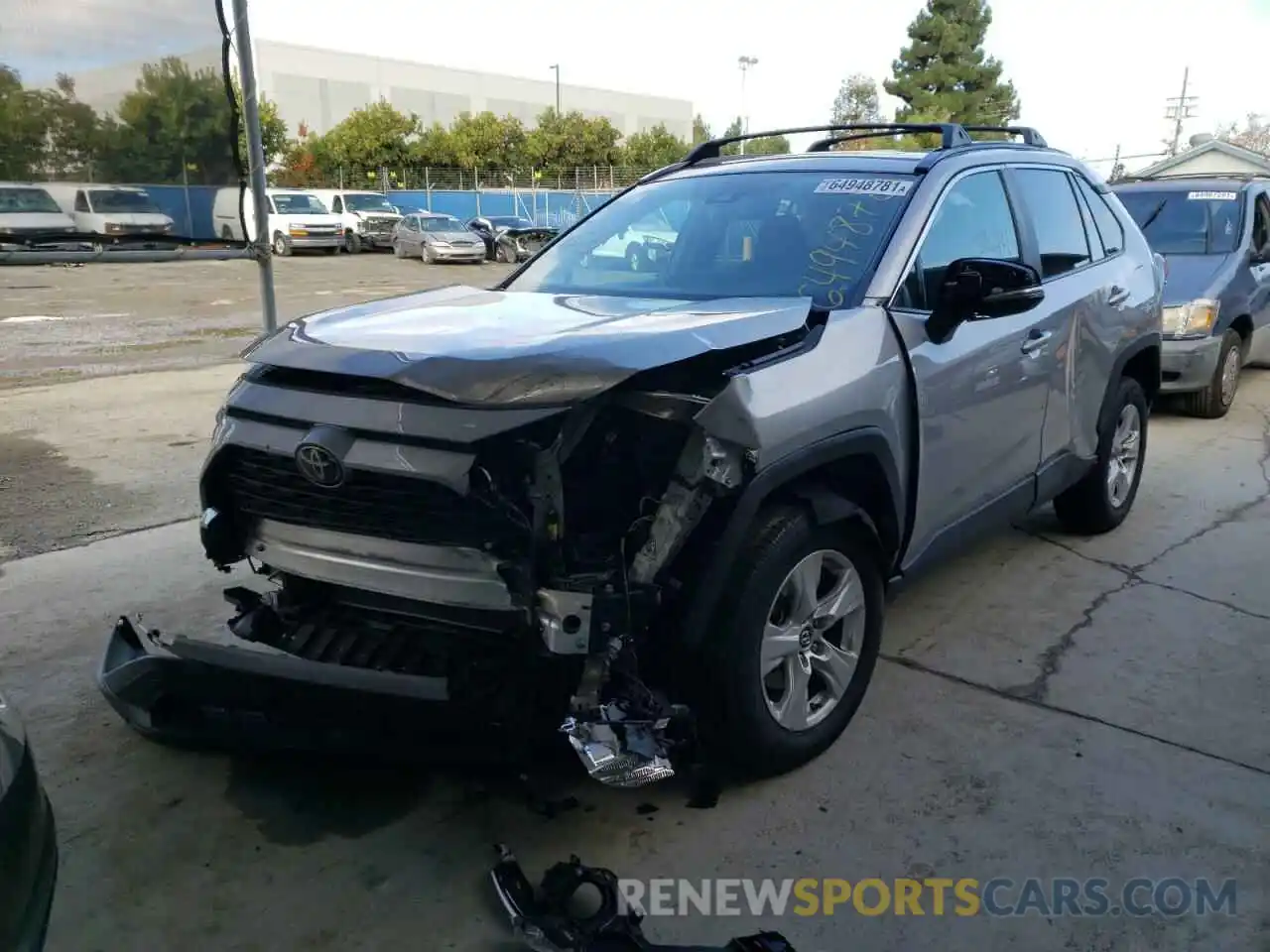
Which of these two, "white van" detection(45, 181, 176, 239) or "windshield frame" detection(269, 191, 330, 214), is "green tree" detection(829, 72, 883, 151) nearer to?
"windshield frame" detection(269, 191, 330, 214)

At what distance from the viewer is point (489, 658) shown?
2805mm

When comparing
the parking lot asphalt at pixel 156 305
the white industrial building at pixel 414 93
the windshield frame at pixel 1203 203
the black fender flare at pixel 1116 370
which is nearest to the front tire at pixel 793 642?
the black fender flare at pixel 1116 370

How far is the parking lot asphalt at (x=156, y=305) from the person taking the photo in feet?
38.3

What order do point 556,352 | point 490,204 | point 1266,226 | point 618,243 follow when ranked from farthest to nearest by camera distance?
point 490,204 < point 1266,226 < point 618,243 < point 556,352

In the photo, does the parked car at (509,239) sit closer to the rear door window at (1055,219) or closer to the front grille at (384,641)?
the rear door window at (1055,219)

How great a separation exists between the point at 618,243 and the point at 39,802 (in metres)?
2.97

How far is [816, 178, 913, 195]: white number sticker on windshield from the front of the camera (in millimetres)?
3842

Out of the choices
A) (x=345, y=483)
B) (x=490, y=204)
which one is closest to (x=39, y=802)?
(x=345, y=483)

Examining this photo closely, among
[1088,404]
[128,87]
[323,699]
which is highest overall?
[128,87]

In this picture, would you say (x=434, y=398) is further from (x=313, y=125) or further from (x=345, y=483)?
(x=313, y=125)

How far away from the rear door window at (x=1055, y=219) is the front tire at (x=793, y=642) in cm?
197

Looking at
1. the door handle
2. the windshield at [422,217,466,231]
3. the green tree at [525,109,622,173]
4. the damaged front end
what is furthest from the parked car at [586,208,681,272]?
the green tree at [525,109,622,173]

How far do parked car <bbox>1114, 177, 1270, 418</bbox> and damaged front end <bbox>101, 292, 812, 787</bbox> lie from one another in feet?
21.1

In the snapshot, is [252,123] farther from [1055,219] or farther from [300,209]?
[300,209]
